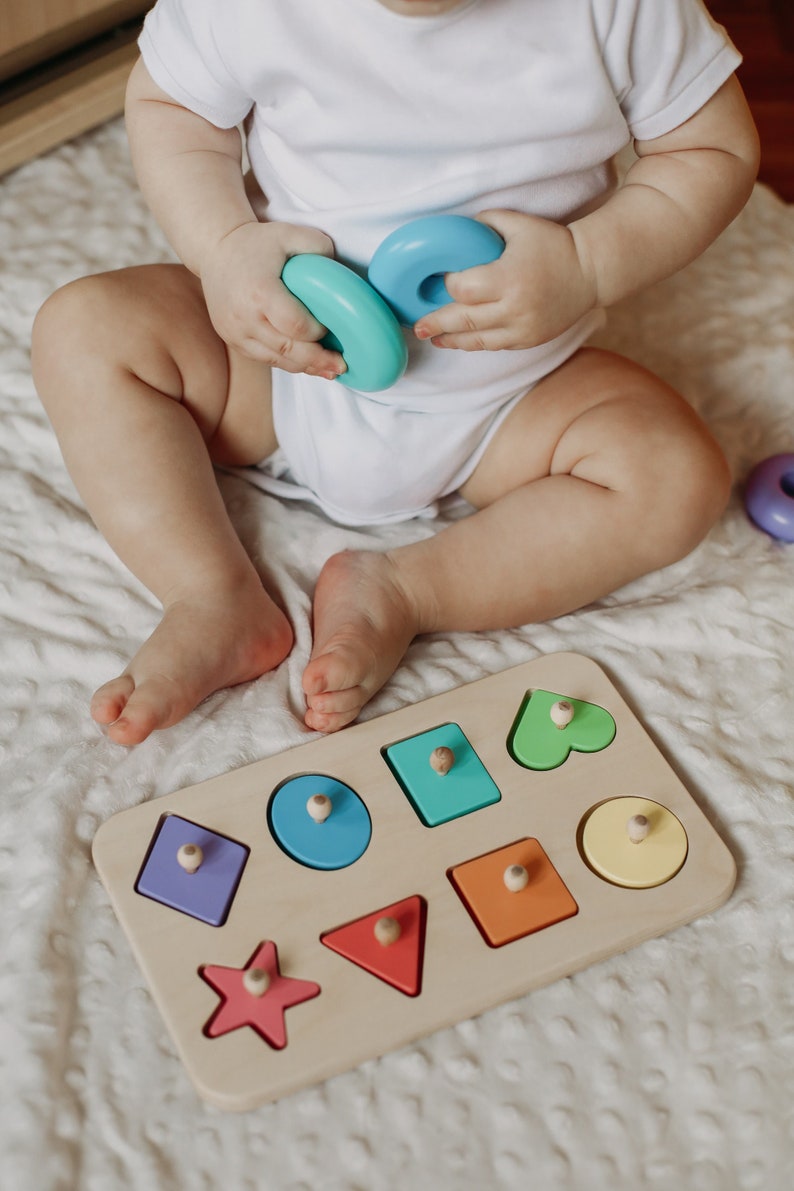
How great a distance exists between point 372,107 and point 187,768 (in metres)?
0.37

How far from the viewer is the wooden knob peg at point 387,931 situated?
59cm

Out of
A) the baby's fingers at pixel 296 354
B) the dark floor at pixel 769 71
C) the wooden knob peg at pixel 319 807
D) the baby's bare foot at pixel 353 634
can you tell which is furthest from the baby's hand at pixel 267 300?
the dark floor at pixel 769 71

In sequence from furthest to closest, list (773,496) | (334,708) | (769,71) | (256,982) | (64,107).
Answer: (769,71)
(64,107)
(773,496)
(334,708)
(256,982)

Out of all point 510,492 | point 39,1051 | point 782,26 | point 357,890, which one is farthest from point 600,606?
point 782,26

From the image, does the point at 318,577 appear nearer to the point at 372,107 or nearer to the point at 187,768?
the point at 187,768

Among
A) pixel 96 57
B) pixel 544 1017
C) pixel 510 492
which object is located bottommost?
pixel 544 1017

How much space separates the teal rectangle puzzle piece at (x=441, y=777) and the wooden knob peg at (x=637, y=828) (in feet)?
0.24

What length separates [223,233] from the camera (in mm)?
681

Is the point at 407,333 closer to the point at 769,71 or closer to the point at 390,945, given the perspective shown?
the point at 390,945

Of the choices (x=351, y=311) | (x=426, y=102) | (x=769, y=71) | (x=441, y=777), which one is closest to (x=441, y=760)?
(x=441, y=777)

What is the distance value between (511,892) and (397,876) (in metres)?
0.06

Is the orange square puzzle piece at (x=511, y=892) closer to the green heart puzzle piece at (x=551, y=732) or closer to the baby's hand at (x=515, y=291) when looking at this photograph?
the green heart puzzle piece at (x=551, y=732)

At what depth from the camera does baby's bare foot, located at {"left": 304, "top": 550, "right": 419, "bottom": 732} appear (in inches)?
26.2

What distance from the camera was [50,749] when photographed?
26.6 inches
